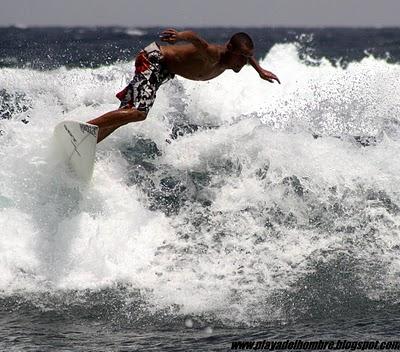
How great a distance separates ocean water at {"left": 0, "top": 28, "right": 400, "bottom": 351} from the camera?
20.2 ft

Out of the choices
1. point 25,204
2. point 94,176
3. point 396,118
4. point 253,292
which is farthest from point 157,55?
point 396,118

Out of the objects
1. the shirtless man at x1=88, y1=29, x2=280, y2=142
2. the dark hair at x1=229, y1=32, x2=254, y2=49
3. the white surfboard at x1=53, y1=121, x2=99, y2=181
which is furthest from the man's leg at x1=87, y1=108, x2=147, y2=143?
the dark hair at x1=229, y1=32, x2=254, y2=49

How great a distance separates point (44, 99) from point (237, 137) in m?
2.41

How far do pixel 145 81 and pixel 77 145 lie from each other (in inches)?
36.0

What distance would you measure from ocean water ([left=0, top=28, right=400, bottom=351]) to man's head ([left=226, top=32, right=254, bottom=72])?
1.03 metres

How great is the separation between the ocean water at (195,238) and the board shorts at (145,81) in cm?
76

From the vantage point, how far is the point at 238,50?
7.91 meters

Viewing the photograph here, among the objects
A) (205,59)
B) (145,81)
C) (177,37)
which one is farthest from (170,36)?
(145,81)

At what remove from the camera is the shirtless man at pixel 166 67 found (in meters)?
7.84

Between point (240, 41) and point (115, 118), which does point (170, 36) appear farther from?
point (115, 118)

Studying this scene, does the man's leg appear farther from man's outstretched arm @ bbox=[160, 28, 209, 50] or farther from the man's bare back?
man's outstretched arm @ bbox=[160, 28, 209, 50]

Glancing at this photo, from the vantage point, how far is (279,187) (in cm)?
819

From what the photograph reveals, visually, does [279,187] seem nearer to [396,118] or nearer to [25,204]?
[25,204]

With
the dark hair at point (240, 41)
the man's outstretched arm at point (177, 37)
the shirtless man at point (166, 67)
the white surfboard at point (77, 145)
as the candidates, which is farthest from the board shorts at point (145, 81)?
the dark hair at point (240, 41)
